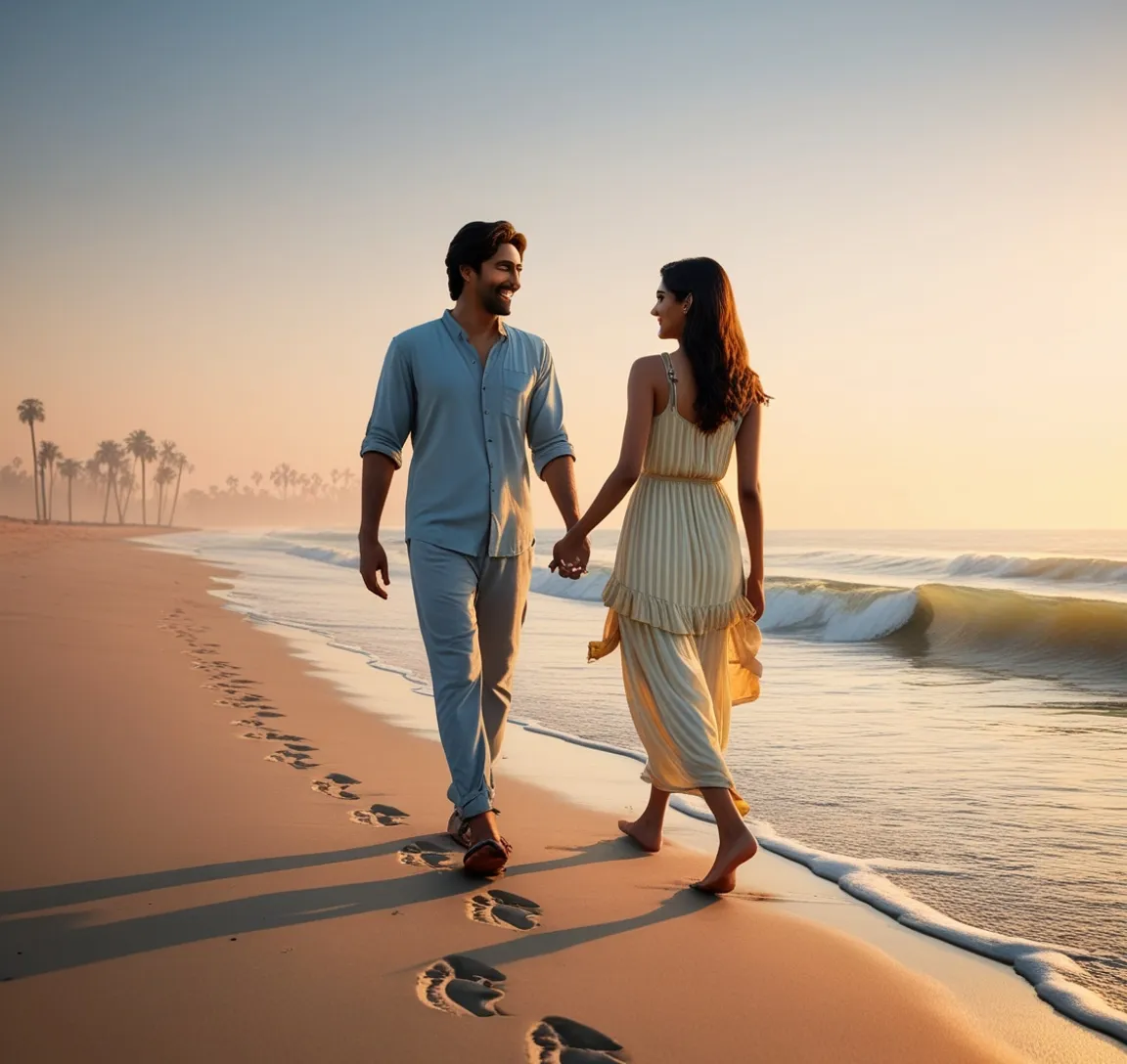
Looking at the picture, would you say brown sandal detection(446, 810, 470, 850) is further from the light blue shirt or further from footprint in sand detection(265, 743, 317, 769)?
footprint in sand detection(265, 743, 317, 769)

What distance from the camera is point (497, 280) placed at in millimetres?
3807

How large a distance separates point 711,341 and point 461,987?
227 centimetres

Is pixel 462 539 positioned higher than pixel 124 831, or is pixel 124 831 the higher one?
pixel 462 539

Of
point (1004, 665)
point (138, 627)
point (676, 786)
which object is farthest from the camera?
point (1004, 665)

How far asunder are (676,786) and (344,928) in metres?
1.28

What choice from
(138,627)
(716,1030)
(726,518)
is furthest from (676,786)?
(138,627)

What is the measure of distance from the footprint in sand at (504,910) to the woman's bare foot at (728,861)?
0.61 metres

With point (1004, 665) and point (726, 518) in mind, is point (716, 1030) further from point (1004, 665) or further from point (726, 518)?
point (1004, 665)

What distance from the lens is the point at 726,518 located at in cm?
384

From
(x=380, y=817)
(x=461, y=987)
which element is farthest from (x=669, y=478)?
(x=461, y=987)

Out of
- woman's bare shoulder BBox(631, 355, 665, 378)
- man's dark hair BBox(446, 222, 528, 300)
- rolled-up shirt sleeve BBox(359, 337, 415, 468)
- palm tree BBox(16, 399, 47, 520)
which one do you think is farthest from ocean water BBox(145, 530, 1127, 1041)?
palm tree BBox(16, 399, 47, 520)

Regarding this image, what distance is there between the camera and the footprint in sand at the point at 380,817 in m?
4.04

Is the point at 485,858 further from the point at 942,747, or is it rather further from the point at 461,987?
the point at 942,747

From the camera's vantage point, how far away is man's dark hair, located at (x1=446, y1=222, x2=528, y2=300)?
12.4ft
